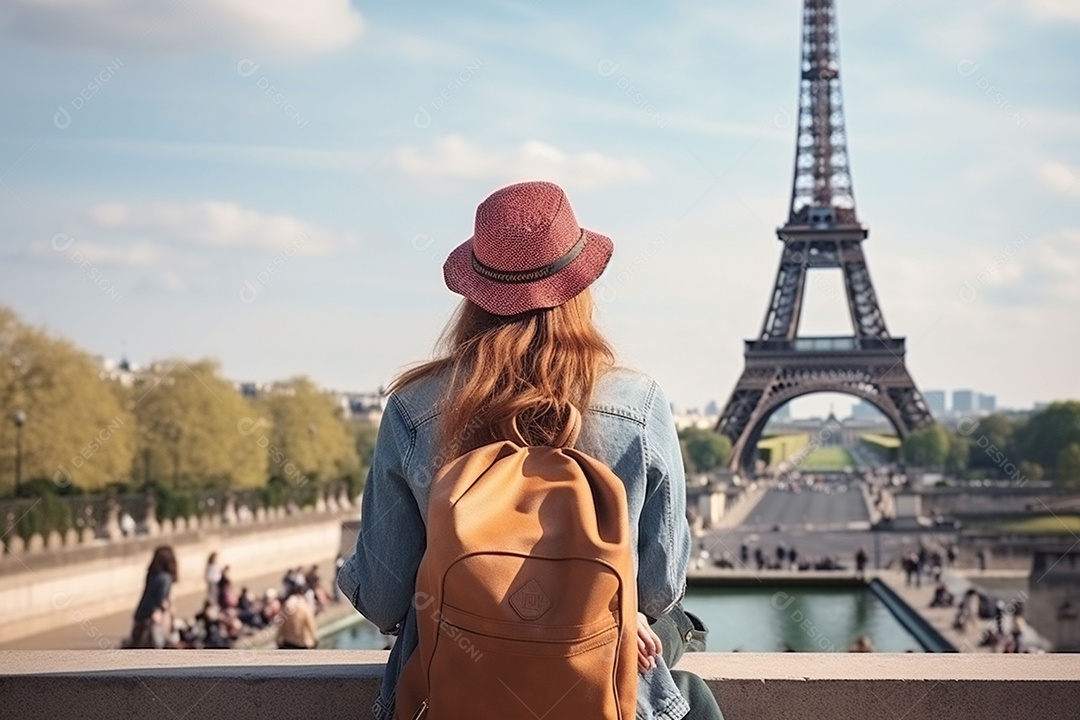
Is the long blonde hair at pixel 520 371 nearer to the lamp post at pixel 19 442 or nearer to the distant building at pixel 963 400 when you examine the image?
the lamp post at pixel 19 442

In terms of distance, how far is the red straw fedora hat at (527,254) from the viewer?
267 centimetres

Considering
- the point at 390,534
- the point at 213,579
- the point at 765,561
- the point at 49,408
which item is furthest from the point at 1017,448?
the point at 390,534

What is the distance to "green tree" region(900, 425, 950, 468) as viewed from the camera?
177 feet

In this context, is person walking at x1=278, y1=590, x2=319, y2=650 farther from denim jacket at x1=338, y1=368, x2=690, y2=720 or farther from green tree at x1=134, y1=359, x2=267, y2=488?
green tree at x1=134, y1=359, x2=267, y2=488

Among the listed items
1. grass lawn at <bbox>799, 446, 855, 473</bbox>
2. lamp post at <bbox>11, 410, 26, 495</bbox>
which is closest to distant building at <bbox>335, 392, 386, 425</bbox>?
grass lawn at <bbox>799, 446, 855, 473</bbox>

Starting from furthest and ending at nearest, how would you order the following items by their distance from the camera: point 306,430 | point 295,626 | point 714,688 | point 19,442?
point 306,430 < point 19,442 < point 295,626 < point 714,688

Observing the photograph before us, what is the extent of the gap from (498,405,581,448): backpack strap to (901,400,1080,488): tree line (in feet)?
140

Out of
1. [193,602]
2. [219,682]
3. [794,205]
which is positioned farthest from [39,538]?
[794,205]

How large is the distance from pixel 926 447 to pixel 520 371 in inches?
2260

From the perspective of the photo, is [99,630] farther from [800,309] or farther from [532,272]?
[800,309]

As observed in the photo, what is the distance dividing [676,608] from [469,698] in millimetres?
603

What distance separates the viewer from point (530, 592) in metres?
2.32

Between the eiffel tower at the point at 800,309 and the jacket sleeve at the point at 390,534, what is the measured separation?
47124 millimetres

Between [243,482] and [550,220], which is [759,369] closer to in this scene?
[243,482]
